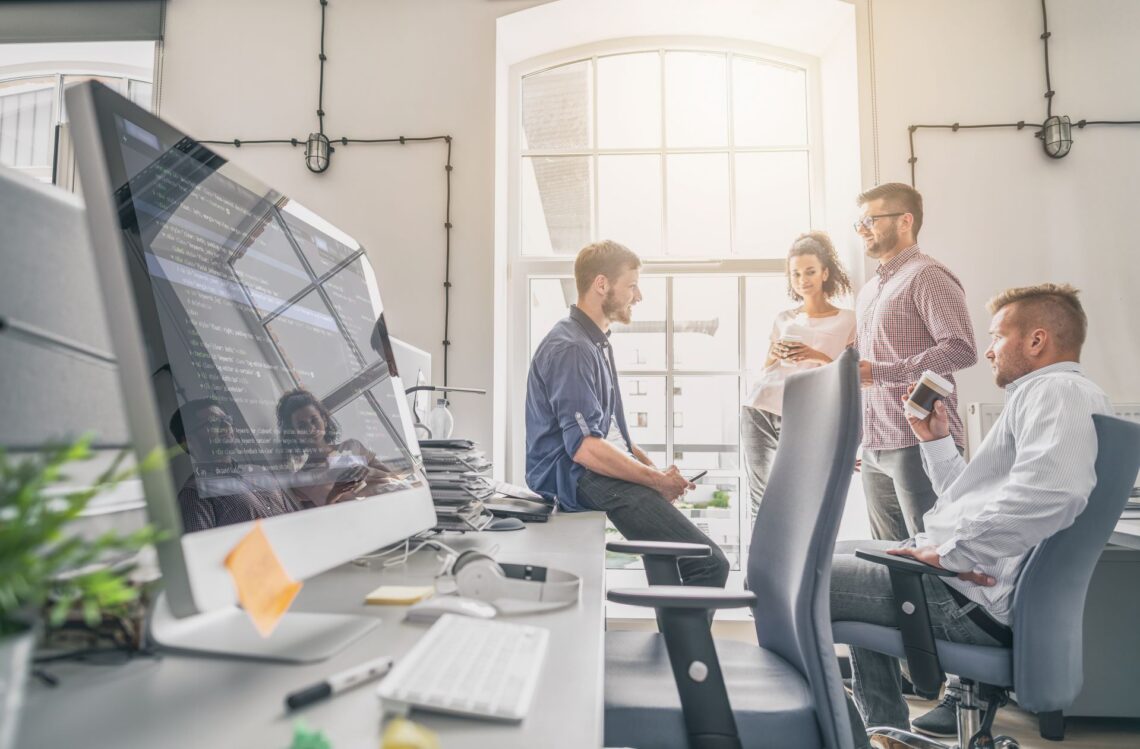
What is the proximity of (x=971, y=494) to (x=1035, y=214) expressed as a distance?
71.3 inches

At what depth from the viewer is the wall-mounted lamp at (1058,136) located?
9.05ft

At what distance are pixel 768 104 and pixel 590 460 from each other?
2.26 meters

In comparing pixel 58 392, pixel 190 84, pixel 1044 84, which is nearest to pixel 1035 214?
pixel 1044 84

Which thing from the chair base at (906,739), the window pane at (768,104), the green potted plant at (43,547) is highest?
the window pane at (768,104)

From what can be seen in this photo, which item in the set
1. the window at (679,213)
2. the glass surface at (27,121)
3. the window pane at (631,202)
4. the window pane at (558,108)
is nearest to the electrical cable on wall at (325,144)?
the window at (679,213)

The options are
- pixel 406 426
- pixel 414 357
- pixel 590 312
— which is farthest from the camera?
pixel 590 312

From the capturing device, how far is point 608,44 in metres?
3.29

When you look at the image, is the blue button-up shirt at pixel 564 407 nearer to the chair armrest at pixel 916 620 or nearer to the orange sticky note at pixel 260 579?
the chair armrest at pixel 916 620

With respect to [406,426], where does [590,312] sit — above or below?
above

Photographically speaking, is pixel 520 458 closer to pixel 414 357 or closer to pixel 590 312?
pixel 590 312

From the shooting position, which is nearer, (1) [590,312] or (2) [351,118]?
(1) [590,312]

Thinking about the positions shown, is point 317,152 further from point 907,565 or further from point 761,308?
point 907,565

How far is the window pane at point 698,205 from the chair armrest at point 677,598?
7.68 feet

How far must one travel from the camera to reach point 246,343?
2.22ft
